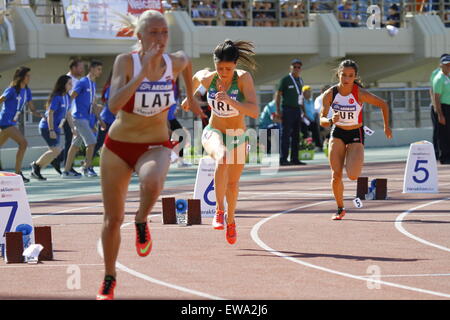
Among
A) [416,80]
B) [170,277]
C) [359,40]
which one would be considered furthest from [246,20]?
[170,277]

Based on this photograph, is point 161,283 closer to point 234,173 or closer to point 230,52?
point 234,173

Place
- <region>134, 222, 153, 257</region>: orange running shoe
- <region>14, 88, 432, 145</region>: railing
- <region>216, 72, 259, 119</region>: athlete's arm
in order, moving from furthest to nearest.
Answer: <region>14, 88, 432, 145</region>: railing
<region>216, 72, 259, 119</region>: athlete's arm
<region>134, 222, 153, 257</region>: orange running shoe

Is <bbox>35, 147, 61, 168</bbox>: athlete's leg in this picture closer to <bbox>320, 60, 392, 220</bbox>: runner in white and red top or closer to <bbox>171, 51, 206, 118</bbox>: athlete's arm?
<bbox>320, 60, 392, 220</bbox>: runner in white and red top

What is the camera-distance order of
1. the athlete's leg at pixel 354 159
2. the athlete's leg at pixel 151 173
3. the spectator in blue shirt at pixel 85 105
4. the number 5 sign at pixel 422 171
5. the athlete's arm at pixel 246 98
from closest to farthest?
the athlete's leg at pixel 151 173, the athlete's arm at pixel 246 98, the athlete's leg at pixel 354 159, the number 5 sign at pixel 422 171, the spectator in blue shirt at pixel 85 105

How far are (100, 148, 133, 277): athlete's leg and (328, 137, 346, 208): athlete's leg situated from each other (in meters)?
6.11

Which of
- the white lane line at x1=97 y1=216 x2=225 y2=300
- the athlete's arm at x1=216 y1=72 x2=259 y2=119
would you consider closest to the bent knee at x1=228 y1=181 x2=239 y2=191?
the athlete's arm at x1=216 y1=72 x2=259 y2=119

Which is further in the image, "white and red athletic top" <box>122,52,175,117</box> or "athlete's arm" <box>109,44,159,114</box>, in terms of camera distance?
"white and red athletic top" <box>122,52,175,117</box>

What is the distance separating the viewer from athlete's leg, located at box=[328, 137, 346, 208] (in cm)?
1343

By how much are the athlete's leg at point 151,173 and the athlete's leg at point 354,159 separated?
5.97 m

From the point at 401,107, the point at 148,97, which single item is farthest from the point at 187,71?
the point at 401,107

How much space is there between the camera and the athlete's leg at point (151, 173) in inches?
297

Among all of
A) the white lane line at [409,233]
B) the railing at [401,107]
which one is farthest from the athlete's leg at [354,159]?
the railing at [401,107]

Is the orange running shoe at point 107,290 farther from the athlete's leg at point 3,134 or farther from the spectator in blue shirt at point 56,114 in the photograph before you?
the spectator in blue shirt at point 56,114

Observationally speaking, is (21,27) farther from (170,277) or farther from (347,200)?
(170,277)
